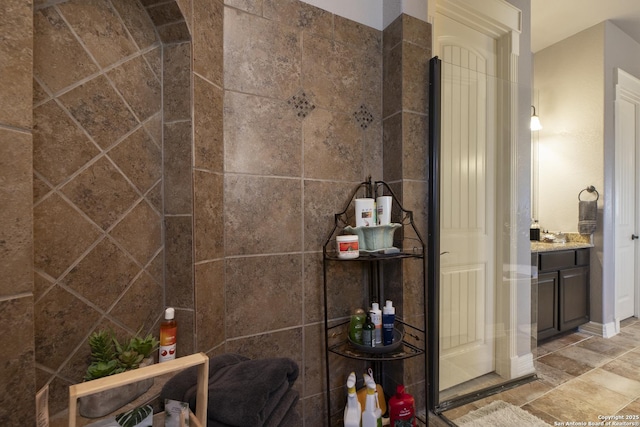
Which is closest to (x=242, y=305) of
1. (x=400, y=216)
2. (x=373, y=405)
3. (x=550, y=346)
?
(x=373, y=405)

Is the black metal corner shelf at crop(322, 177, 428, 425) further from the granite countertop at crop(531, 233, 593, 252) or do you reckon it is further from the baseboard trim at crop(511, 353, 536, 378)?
the granite countertop at crop(531, 233, 593, 252)

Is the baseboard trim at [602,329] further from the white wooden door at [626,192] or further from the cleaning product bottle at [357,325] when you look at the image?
the cleaning product bottle at [357,325]

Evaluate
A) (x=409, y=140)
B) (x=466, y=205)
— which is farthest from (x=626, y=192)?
(x=409, y=140)

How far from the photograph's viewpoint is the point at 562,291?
229 centimetres

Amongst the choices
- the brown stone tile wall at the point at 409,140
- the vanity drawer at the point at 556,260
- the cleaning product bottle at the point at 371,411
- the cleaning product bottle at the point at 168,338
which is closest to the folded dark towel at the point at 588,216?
the vanity drawer at the point at 556,260

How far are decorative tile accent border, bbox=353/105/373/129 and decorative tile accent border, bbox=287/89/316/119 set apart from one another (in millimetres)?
247

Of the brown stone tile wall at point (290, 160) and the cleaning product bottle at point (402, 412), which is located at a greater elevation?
the brown stone tile wall at point (290, 160)

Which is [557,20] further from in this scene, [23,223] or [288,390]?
[23,223]

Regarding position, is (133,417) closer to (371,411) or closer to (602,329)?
(371,411)

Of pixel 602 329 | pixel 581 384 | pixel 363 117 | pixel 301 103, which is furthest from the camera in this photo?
pixel 602 329

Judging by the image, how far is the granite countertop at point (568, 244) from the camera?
217cm

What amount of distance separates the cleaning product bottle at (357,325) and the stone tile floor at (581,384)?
2.04 feet

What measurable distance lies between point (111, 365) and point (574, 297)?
3215 mm

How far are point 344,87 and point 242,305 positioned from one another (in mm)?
1090
